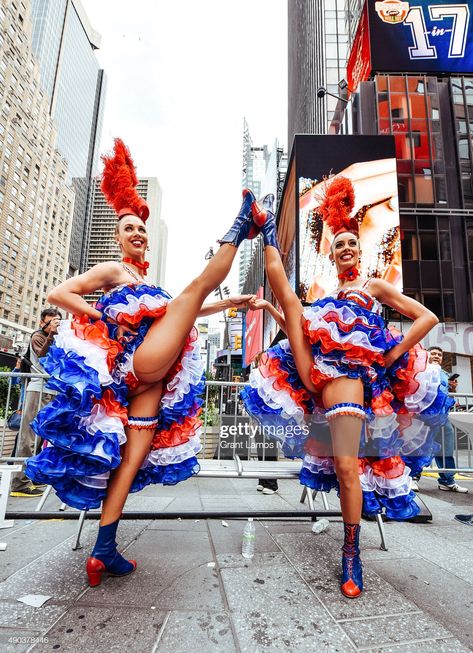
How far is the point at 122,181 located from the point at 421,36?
1030 inches

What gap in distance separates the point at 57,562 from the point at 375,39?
2705 cm

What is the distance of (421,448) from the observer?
250 cm

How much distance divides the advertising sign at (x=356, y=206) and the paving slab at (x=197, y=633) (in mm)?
14870

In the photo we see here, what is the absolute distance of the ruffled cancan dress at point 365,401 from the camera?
224cm

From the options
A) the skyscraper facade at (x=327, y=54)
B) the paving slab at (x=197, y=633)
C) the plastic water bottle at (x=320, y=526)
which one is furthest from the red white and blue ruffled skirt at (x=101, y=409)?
the skyscraper facade at (x=327, y=54)

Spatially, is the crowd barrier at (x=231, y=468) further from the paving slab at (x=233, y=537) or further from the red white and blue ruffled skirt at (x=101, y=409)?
the red white and blue ruffled skirt at (x=101, y=409)

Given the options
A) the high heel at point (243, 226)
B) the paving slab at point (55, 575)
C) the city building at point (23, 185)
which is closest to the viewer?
the paving slab at point (55, 575)

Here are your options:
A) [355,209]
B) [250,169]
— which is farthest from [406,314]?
[250,169]

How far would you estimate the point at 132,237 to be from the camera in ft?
8.41

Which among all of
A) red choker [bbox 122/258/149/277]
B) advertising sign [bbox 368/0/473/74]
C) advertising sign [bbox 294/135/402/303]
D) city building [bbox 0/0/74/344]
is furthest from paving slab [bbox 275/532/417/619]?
city building [bbox 0/0/74/344]

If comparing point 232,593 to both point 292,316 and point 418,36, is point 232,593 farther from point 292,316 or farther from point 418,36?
point 418,36

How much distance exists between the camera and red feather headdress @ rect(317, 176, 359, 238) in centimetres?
278

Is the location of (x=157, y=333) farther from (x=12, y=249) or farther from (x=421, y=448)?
(x=12, y=249)

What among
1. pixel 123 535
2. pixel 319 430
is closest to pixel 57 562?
pixel 123 535
